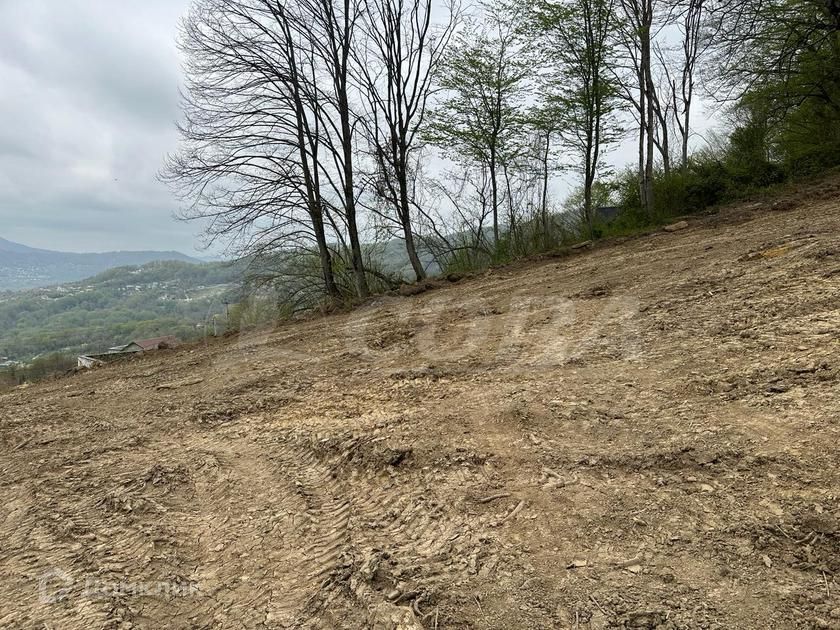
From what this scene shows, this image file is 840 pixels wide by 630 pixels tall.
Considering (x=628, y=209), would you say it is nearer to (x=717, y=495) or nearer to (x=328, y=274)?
(x=328, y=274)

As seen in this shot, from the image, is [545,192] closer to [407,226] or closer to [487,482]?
[407,226]

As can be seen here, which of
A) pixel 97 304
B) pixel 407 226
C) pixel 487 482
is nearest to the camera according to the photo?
pixel 487 482

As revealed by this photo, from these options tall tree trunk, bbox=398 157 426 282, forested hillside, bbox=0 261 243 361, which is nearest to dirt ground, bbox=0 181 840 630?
tall tree trunk, bbox=398 157 426 282

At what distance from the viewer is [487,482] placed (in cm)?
228

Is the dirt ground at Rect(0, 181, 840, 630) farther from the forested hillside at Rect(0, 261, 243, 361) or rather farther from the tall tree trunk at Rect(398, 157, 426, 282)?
the forested hillside at Rect(0, 261, 243, 361)

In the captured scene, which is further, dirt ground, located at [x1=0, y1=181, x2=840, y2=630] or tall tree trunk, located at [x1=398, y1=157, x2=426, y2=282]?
tall tree trunk, located at [x1=398, y1=157, x2=426, y2=282]

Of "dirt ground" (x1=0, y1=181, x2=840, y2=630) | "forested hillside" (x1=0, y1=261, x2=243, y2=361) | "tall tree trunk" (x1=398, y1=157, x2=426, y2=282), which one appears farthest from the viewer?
"forested hillside" (x1=0, y1=261, x2=243, y2=361)

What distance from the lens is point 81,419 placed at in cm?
428

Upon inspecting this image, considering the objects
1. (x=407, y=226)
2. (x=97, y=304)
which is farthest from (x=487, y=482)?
(x=97, y=304)

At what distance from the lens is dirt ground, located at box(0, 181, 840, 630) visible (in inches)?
63.6

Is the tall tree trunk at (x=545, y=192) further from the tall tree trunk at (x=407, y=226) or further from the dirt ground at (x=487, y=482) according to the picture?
the dirt ground at (x=487, y=482)

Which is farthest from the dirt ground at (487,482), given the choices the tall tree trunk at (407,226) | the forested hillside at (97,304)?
the forested hillside at (97,304)

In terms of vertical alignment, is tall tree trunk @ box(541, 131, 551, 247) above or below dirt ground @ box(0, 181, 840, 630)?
above

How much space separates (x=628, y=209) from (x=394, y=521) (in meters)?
12.2
